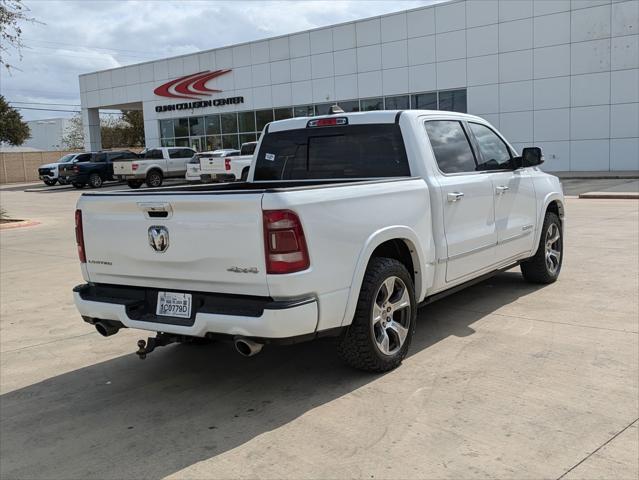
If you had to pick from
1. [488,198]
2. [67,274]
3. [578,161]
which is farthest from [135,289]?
[578,161]

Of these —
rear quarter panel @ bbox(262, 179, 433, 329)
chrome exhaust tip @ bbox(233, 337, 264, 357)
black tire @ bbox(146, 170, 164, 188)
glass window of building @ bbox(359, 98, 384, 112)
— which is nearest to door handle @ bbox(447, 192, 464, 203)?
rear quarter panel @ bbox(262, 179, 433, 329)

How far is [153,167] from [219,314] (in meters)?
28.3

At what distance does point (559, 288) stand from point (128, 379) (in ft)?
15.5


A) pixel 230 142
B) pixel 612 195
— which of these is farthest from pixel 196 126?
pixel 612 195

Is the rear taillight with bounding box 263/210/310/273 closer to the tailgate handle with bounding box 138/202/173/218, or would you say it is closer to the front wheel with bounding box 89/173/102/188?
the tailgate handle with bounding box 138/202/173/218

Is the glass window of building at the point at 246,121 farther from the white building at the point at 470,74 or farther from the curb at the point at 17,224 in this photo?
the curb at the point at 17,224

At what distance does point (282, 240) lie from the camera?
3.81 m

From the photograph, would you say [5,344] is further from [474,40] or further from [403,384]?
[474,40]

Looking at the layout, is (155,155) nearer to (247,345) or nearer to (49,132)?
(247,345)

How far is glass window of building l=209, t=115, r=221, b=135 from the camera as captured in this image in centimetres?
3944

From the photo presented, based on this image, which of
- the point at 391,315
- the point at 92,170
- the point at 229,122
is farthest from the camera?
the point at 229,122

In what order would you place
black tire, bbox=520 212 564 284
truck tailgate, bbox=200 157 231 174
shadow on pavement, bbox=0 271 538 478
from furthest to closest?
truck tailgate, bbox=200 157 231 174 → black tire, bbox=520 212 564 284 → shadow on pavement, bbox=0 271 538 478

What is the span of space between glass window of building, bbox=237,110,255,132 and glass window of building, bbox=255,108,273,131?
329 mm

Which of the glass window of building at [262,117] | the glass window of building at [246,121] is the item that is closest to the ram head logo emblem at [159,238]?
the glass window of building at [262,117]
